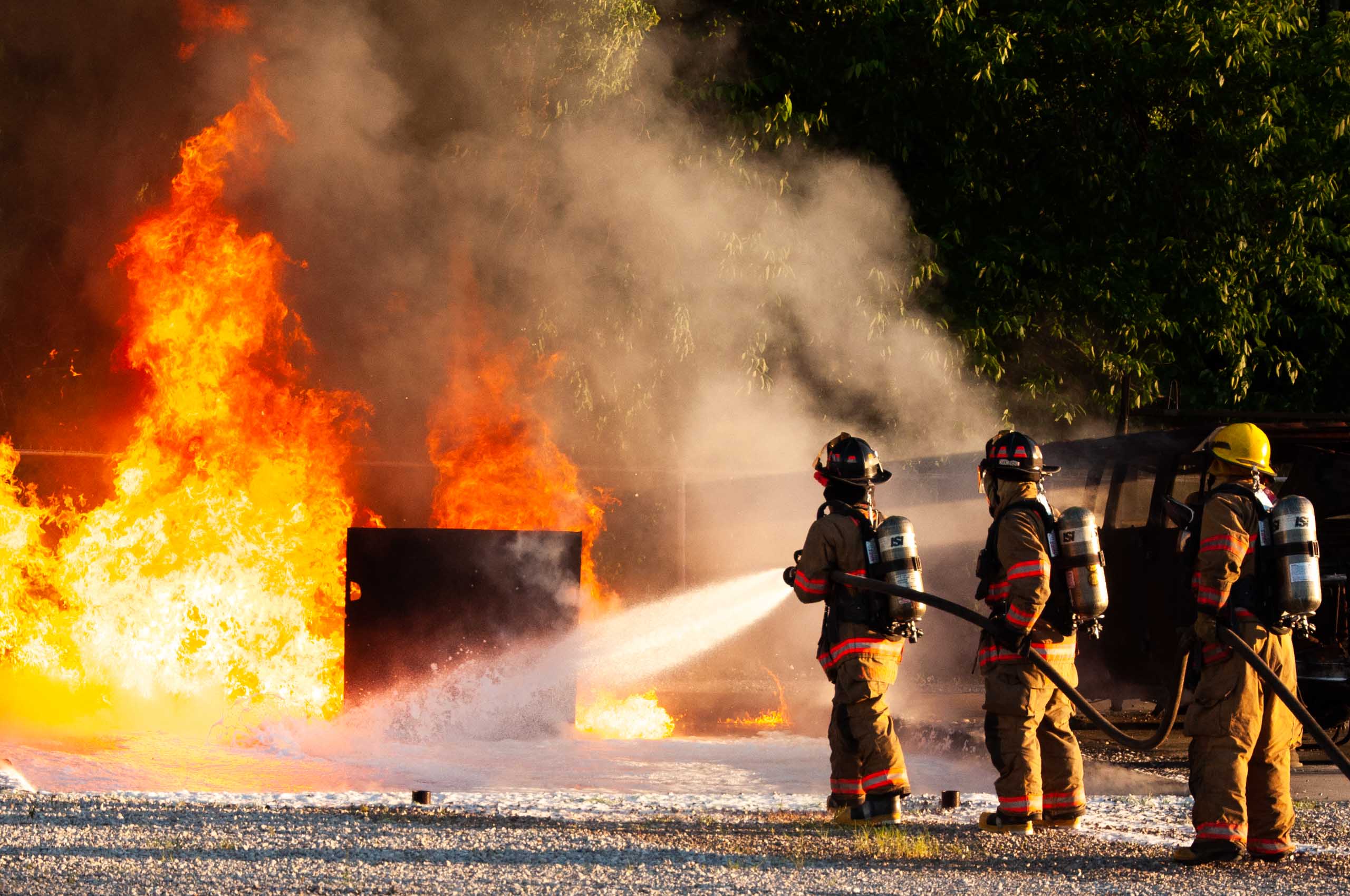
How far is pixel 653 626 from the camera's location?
35.2 feet

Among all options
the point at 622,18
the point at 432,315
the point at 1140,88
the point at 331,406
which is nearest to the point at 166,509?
the point at 331,406

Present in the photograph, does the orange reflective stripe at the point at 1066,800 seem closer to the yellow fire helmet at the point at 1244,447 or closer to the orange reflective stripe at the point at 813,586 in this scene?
the orange reflective stripe at the point at 813,586

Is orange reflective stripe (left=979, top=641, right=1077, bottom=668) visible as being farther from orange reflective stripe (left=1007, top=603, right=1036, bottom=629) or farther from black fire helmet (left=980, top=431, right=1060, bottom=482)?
black fire helmet (left=980, top=431, right=1060, bottom=482)

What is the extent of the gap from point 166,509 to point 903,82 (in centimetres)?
628

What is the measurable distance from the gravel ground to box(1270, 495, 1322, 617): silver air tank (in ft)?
3.05

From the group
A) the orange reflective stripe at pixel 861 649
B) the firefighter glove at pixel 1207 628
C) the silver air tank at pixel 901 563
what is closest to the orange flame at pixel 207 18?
the silver air tank at pixel 901 563

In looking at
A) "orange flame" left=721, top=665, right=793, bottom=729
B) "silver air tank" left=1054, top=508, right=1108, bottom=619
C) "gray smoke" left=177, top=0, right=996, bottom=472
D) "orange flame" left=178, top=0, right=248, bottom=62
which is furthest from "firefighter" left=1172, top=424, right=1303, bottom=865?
"orange flame" left=178, top=0, right=248, bottom=62

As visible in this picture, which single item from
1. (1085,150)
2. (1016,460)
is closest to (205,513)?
(1016,460)

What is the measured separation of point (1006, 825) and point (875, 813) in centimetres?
50

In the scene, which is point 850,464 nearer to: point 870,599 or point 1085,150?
point 870,599

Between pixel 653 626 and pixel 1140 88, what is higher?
pixel 1140 88

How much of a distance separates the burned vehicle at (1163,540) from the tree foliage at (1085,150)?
8.23 feet

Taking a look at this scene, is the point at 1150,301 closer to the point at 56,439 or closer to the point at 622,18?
the point at 622,18

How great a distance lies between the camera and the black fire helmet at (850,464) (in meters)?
6.18
